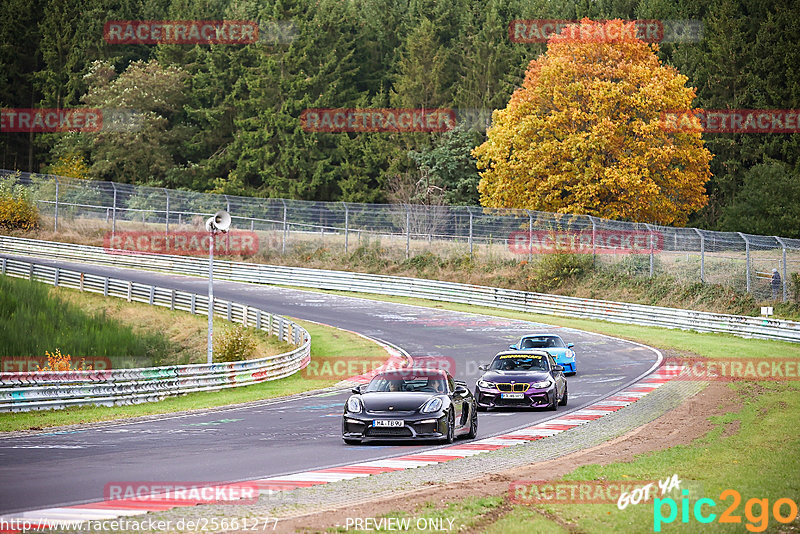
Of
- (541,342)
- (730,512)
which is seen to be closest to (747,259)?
(541,342)

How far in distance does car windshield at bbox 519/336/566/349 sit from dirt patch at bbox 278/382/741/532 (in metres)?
6.59

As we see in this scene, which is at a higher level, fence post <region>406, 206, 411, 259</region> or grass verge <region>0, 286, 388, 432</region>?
fence post <region>406, 206, 411, 259</region>

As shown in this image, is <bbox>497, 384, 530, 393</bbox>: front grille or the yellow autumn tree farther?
the yellow autumn tree

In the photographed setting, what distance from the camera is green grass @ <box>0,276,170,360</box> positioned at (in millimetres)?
31547

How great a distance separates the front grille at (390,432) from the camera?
1619 centimetres

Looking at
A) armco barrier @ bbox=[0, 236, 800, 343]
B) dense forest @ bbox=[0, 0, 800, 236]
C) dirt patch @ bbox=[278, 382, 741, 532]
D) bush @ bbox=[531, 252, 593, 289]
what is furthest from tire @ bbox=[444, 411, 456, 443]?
dense forest @ bbox=[0, 0, 800, 236]

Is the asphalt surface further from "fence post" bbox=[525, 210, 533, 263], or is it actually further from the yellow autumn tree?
the yellow autumn tree

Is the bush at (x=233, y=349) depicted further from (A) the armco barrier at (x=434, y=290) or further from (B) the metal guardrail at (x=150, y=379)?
(A) the armco barrier at (x=434, y=290)

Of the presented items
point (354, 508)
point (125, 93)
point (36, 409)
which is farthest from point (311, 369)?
point (125, 93)

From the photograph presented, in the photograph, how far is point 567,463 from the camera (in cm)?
1409

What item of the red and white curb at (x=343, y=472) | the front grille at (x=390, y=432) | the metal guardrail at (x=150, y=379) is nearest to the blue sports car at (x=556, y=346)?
the red and white curb at (x=343, y=472)

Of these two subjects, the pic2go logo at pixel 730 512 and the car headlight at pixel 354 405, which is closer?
the pic2go logo at pixel 730 512

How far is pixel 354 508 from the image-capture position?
34.3 ft

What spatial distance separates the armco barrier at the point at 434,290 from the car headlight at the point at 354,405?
27096mm
